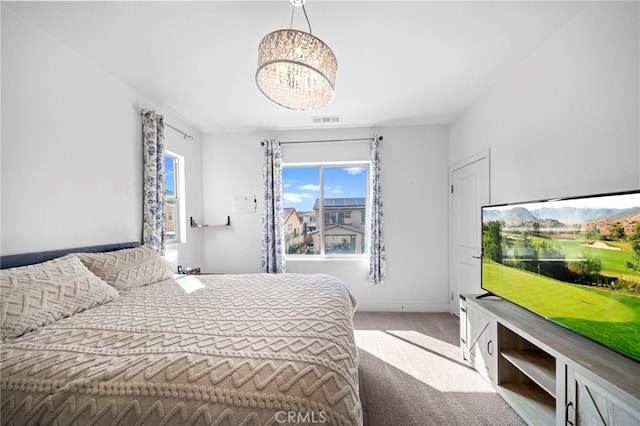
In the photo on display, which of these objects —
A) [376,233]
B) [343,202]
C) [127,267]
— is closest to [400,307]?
[376,233]

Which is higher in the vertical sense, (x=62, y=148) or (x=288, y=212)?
(x=62, y=148)

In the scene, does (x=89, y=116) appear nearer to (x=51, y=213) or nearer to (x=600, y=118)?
(x=51, y=213)

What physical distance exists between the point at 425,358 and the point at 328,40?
2.86 metres

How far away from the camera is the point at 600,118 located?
1.48 metres

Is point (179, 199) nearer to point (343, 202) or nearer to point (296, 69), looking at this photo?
point (343, 202)

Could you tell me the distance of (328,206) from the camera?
3.86 metres

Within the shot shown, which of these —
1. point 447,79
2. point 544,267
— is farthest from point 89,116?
point 544,267

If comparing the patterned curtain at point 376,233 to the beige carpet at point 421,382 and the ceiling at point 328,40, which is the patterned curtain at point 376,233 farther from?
the ceiling at point 328,40

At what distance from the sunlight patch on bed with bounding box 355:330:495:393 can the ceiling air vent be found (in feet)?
8.80

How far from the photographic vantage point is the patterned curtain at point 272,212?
3555mm

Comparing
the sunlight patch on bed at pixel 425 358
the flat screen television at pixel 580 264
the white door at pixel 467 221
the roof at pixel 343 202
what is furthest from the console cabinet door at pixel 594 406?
the roof at pixel 343 202

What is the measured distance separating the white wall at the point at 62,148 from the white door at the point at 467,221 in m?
3.65

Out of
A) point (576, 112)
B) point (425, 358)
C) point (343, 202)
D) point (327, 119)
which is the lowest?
point (425, 358)

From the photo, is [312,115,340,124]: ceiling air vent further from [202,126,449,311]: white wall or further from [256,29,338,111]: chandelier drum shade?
[256,29,338,111]: chandelier drum shade
